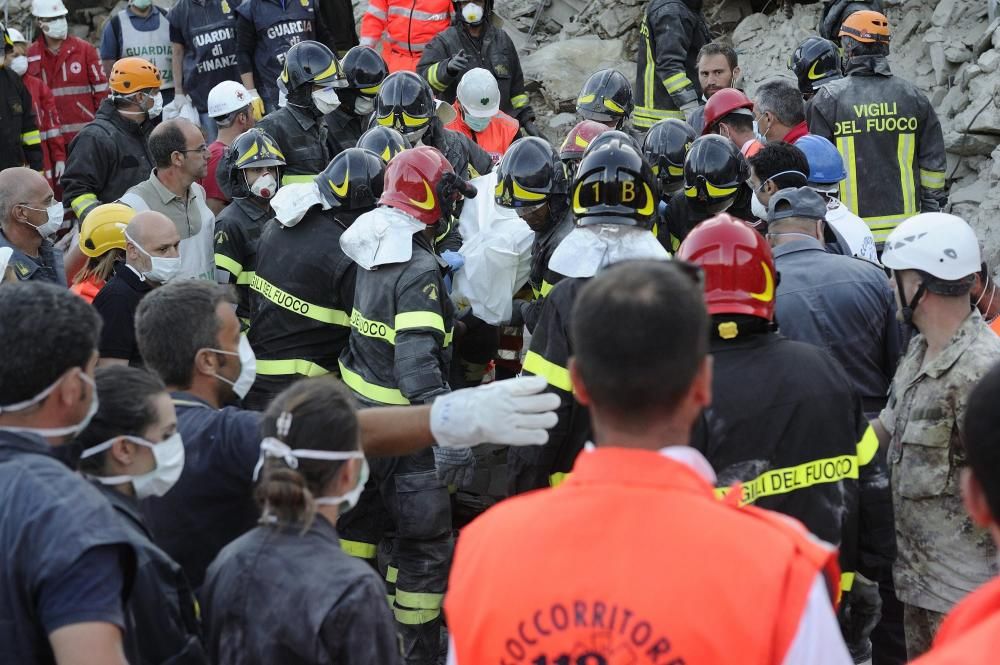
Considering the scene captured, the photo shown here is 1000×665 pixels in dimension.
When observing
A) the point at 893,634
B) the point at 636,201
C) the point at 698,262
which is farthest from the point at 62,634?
the point at 893,634

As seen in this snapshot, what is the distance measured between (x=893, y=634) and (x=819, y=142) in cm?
274

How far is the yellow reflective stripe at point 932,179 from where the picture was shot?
832 cm

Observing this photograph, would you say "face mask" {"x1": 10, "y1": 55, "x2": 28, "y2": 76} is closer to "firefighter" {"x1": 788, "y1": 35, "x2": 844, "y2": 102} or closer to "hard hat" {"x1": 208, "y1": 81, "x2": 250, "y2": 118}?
"hard hat" {"x1": 208, "y1": 81, "x2": 250, "y2": 118}

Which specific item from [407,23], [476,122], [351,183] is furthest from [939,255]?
[407,23]

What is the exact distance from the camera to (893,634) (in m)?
5.10

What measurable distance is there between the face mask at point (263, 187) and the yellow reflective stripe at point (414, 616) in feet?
8.67

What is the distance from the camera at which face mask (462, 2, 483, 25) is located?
10.5 metres

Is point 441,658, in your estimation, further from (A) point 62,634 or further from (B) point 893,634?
(A) point 62,634

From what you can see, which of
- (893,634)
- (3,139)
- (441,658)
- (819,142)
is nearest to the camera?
(893,634)

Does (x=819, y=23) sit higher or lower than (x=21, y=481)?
higher

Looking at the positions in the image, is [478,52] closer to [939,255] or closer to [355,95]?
[355,95]

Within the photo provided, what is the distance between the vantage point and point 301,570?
2992 mm

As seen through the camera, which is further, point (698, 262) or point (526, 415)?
point (698, 262)

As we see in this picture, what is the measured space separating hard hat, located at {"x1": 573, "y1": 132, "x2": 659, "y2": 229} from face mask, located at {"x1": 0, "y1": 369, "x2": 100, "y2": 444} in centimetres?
219
